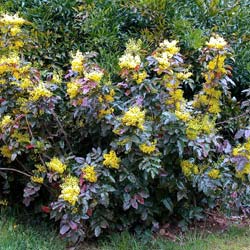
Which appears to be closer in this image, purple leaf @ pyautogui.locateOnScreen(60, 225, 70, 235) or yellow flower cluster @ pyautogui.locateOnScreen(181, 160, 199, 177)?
purple leaf @ pyautogui.locateOnScreen(60, 225, 70, 235)

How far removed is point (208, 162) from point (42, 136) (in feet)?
4.03

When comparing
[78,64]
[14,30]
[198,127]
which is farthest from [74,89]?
[198,127]

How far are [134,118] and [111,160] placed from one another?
0.38 metres

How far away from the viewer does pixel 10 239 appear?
3469 mm

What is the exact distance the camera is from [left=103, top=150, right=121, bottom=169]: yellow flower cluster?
10.8 ft

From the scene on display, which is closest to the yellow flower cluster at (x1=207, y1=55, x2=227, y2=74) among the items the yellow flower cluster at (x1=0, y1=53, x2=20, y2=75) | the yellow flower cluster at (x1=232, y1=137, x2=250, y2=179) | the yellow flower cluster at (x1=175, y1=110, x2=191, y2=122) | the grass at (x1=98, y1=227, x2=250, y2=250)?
the yellow flower cluster at (x1=175, y1=110, x2=191, y2=122)

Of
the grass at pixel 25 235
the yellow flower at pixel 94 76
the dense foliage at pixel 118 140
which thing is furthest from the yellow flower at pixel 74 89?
the grass at pixel 25 235

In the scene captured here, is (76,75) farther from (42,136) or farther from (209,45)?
(209,45)

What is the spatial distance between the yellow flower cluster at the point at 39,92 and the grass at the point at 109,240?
3.31 feet

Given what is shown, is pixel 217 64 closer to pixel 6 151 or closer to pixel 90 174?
pixel 90 174

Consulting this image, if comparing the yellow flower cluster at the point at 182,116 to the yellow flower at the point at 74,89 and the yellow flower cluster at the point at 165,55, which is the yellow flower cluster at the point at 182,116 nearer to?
the yellow flower cluster at the point at 165,55

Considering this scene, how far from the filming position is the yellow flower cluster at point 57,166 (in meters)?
3.31

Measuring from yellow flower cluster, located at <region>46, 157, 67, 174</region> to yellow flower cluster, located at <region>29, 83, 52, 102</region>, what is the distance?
44cm

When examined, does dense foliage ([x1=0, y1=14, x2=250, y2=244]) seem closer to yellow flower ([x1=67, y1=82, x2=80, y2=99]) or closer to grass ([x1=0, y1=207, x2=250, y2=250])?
yellow flower ([x1=67, y1=82, x2=80, y2=99])
